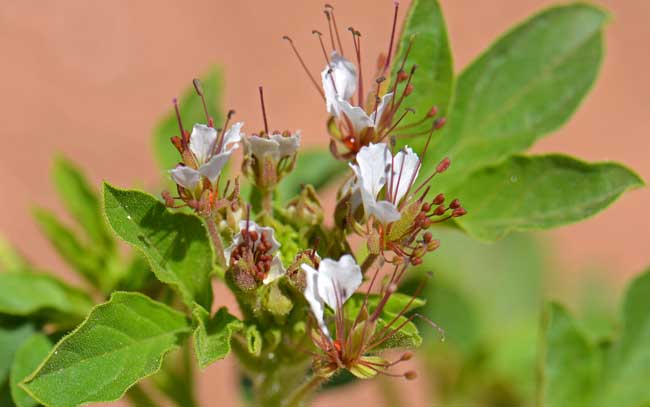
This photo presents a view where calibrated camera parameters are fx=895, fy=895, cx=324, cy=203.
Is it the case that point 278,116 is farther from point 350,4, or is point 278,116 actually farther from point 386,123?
point 386,123

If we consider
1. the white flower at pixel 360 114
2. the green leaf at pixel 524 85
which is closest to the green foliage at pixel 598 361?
the green leaf at pixel 524 85

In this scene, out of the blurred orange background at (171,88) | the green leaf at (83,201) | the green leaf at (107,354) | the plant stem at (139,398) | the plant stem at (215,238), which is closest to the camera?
the green leaf at (107,354)

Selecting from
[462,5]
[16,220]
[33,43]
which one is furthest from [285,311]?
[462,5]

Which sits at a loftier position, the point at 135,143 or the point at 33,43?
the point at 33,43

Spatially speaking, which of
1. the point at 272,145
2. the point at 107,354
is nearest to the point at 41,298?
the point at 107,354

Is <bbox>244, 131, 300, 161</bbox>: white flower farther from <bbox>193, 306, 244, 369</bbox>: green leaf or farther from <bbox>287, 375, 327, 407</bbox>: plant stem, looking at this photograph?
<bbox>287, 375, 327, 407</bbox>: plant stem

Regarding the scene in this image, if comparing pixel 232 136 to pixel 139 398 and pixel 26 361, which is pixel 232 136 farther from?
pixel 139 398

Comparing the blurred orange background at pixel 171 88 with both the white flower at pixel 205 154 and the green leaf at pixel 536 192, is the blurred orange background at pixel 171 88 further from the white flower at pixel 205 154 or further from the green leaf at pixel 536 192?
the white flower at pixel 205 154
